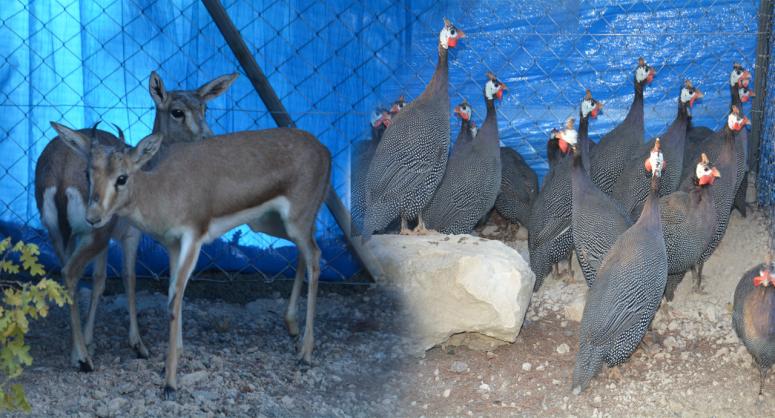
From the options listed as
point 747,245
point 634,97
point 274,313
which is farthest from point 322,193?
point 747,245

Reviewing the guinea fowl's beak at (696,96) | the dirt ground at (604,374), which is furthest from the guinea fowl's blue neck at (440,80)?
the guinea fowl's beak at (696,96)

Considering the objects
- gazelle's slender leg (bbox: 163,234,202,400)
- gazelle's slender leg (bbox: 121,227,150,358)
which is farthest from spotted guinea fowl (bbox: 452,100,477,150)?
gazelle's slender leg (bbox: 163,234,202,400)

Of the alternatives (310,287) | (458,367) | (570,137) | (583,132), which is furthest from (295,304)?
(583,132)

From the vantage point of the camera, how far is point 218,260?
6.70m

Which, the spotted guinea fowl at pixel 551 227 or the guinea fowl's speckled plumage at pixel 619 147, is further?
the guinea fowl's speckled plumage at pixel 619 147

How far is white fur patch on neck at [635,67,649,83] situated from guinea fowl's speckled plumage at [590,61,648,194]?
4 cm

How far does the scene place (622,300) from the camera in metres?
5.77

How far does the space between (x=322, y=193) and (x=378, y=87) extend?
4.85ft

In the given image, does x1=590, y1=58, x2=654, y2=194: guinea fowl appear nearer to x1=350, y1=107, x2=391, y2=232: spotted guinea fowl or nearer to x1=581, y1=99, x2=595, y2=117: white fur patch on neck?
x1=581, y1=99, x2=595, y2=117: white fur patch on neck

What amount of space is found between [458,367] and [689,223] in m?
1.91

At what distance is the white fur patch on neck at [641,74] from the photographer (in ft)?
23.0

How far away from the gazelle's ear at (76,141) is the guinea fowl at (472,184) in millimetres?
2863

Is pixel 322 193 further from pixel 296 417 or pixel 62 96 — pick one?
pixel 62 96

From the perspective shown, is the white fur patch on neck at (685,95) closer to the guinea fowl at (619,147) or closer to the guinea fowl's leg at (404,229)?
the guinea fowl at (619,147)
